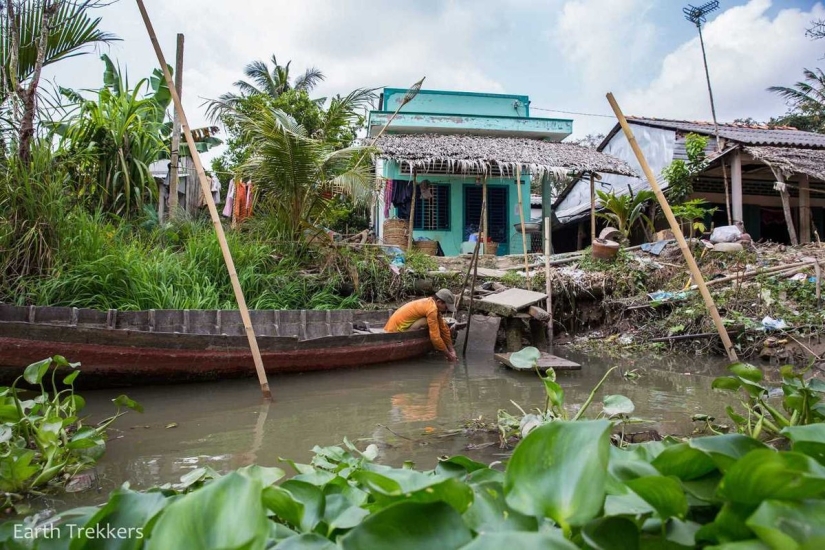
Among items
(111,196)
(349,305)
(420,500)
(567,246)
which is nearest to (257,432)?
(420,500)

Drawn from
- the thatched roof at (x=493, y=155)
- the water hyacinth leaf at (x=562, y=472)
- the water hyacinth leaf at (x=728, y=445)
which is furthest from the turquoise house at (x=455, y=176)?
the water hyacinth leaf at (x=562, y=472)

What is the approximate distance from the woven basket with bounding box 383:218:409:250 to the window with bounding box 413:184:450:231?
1507mm

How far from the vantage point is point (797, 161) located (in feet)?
34.9

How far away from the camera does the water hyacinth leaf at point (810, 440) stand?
91cm

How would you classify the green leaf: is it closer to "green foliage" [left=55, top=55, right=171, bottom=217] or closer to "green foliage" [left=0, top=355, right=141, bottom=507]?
"green foliage" [left=0, top=355, right=141, bottom=507]

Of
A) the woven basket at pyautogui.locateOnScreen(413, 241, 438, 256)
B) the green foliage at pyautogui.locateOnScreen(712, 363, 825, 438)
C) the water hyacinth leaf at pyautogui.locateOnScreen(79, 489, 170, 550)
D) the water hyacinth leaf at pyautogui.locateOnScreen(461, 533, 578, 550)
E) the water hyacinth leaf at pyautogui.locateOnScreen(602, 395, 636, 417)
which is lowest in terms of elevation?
the water hyacinth leaf at pyautogui.locateOnScreen(602, 395, 636, 417)

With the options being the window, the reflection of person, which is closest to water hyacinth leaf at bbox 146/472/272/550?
the reflection of person

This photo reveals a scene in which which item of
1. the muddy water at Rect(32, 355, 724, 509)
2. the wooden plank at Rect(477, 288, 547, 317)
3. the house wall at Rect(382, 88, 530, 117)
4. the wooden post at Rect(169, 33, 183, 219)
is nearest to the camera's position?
the muddy water at Rect(32, 355, 724, 509)

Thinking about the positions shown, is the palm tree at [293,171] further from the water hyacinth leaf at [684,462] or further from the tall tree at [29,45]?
the water hyacinth leaf at [684,462]

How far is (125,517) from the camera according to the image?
84cm

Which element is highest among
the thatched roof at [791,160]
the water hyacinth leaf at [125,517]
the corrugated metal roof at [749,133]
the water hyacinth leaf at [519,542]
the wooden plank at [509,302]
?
the corrugated metal roof at [749,133]

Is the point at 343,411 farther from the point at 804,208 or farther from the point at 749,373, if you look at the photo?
the point at 804,208

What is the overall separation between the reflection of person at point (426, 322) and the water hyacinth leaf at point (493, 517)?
645cm

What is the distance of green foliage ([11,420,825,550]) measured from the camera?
0.64m
